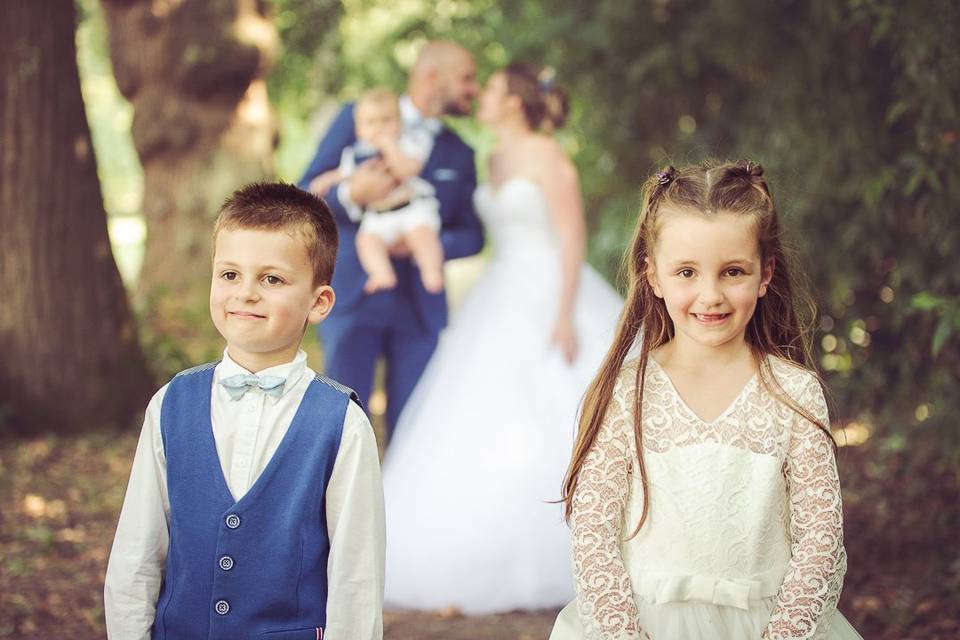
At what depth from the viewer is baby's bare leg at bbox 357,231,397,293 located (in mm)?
4961

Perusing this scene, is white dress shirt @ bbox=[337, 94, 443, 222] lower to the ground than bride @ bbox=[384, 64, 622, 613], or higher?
higher

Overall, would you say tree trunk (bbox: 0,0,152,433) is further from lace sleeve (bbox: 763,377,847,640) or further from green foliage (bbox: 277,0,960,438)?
lace sleeve (bbox: 763,377,847,640)

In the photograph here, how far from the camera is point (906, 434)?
601 cm

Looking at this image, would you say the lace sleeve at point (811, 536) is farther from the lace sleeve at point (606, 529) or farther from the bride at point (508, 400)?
the bride at point (508, 400)

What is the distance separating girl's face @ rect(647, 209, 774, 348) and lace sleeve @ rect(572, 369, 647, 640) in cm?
21

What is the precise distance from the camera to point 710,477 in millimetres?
2393

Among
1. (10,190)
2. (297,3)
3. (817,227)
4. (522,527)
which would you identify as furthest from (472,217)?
(297,3)

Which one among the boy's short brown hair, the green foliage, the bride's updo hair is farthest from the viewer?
the bride's updo hair

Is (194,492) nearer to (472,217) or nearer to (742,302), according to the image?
(742,302)

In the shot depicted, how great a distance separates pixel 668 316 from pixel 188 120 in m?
8.16

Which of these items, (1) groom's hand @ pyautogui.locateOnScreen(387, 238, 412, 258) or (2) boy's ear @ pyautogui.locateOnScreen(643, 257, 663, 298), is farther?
(1) groom's hand @ pyautogui.locateOnScreen(387, 238, 412, 258)

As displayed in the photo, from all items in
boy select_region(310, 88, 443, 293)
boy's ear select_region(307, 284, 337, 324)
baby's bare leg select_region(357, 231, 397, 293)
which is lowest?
boy's ear select_region(307, 284, 337, 324)

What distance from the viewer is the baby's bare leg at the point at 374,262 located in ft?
16.3

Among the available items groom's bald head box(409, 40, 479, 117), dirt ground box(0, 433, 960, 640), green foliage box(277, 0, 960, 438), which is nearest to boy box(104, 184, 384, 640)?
dirt ground box(0, 433, 960, 640)
